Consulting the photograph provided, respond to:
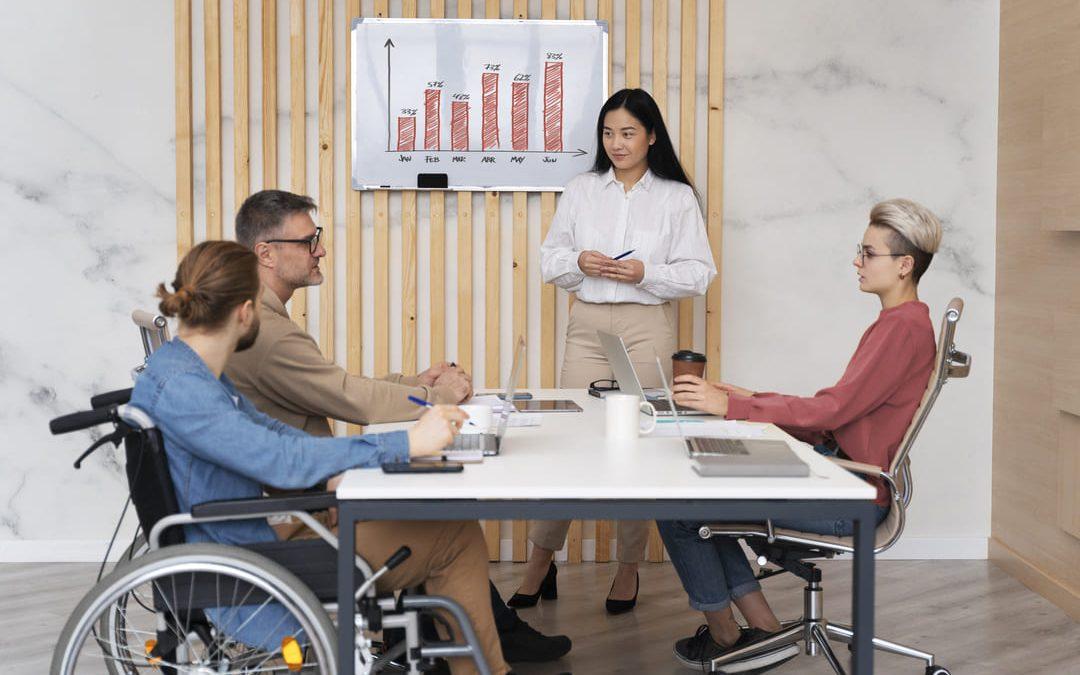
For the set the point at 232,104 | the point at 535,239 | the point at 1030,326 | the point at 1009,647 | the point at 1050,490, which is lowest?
the point at 1009,647

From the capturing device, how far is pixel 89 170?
495 centimetres

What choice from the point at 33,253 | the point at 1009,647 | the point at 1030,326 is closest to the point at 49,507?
the point at 33,253

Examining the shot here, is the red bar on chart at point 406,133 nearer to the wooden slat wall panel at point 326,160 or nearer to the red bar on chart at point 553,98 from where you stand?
the wooden slat wall panel at point 326,160

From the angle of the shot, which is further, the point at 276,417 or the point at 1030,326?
the point at 1030,326

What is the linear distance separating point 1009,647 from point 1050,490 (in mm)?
875

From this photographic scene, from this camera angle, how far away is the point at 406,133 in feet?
16.1

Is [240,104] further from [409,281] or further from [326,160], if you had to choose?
[409,281]

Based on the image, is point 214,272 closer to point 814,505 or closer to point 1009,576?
point 814,505

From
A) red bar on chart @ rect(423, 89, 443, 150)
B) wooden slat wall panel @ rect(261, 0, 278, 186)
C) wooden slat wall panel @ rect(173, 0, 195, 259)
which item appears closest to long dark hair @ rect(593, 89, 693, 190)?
red bar on chart @ rect(423, 89, 443, 150)

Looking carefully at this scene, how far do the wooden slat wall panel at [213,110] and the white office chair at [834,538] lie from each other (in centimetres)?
273

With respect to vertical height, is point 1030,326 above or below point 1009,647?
above

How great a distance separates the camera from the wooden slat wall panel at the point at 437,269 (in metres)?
4.97

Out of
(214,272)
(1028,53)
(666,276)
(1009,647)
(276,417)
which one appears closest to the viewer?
(214,272)

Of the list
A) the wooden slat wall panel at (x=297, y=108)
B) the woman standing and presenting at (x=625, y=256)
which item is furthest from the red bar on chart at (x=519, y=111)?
the wooden slat wall panel at (x=297, y=108)
